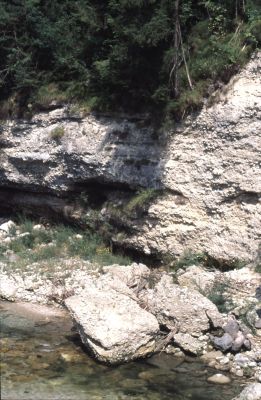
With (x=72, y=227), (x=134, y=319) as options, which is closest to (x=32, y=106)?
(x=72, y=227)

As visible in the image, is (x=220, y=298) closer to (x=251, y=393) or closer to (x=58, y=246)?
(x=251, y=393)

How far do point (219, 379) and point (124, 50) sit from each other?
7.19 m

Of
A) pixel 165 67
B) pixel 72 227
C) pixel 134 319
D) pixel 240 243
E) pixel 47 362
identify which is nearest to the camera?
pixel 47 362

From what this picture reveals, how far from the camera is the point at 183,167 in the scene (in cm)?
1146

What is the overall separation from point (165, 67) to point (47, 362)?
690 cm

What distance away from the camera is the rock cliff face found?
35.3 ft

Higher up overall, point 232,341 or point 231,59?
point 231,59

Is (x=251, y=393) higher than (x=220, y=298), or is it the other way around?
(x=251, y=393)

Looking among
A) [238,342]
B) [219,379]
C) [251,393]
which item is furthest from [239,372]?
[251,393]

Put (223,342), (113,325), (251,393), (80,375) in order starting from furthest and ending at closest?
(223,342) < (113,325) < (80,375) < (251,393)

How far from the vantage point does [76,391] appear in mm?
6934

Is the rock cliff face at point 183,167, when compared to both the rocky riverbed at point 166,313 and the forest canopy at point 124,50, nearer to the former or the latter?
the forest canopy at point 124,50

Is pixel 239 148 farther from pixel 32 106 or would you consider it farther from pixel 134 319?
pixel 32 106

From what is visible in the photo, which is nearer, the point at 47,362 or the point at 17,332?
the point at 47,362
